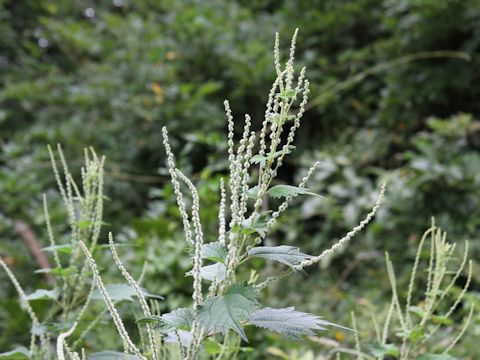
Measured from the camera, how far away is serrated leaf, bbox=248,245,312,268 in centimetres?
70

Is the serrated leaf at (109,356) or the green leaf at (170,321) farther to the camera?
the serrated leaf at (109,356)

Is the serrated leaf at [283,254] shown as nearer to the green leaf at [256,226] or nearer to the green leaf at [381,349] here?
A: the green leaf at [256,226]

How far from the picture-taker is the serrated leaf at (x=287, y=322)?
0.69m

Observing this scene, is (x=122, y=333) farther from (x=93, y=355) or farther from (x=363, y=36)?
(x=363, y=36)

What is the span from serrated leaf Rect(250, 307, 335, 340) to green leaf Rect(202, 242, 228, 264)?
0.10 meters

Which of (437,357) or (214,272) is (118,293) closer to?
(214,272)

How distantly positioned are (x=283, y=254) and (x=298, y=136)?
3.32 m

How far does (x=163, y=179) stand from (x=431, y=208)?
176 centimetres

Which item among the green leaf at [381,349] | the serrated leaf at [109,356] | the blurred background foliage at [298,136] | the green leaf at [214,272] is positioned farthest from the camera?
the blurred background foliage at [298,136]

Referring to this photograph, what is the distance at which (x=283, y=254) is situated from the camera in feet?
2.35

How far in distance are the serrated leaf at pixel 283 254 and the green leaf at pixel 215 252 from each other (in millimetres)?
39

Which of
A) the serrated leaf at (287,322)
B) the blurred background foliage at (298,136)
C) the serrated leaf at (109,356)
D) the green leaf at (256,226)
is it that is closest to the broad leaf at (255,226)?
the green leaf at (256,226)

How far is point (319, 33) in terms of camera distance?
409 cm

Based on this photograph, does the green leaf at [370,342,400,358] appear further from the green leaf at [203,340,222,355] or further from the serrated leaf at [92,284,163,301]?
the serrated leaf at [92,284,163,301]
